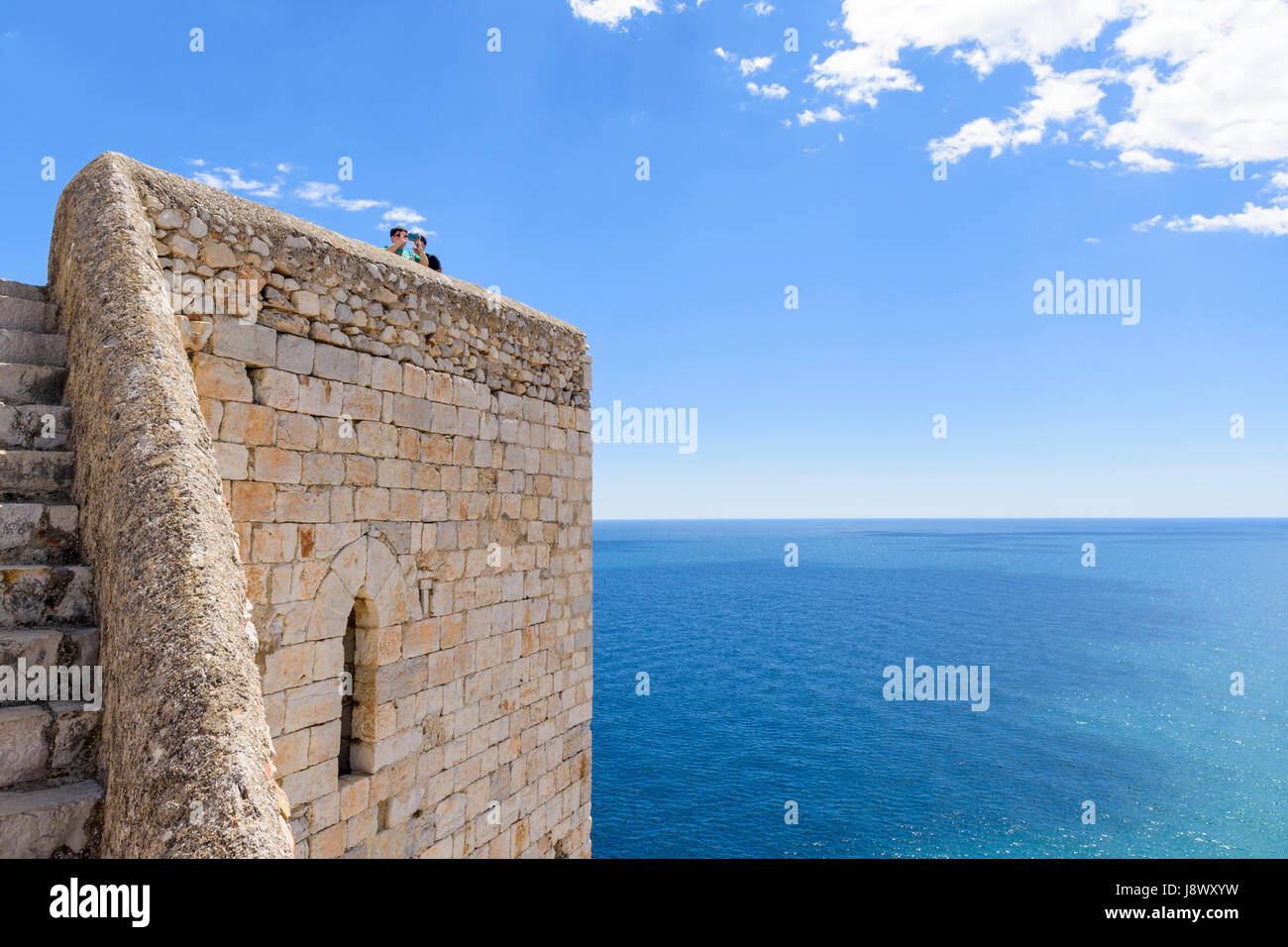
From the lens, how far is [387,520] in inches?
194

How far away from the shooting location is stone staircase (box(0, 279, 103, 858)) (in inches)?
83.6

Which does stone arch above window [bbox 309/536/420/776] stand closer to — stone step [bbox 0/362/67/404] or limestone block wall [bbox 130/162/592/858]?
limestone block wall [bbox 130/162/592/858]

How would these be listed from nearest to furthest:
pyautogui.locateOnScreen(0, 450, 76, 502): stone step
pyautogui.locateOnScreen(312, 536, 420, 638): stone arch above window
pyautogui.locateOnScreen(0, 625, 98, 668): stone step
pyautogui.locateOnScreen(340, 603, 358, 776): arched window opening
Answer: pyautogui.locateOnScreen(0, 625, 98, 668): stone step → pyautogui.locateOnScreen(0, 450, 76, 502): stone step → pyautogui.locateOnScreen(312, 536, 420, 638): stone arch above window → pyautogui.locateOnScreen(340, 603, 358, 776): arched window opening

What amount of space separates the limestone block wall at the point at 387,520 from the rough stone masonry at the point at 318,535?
18 mm

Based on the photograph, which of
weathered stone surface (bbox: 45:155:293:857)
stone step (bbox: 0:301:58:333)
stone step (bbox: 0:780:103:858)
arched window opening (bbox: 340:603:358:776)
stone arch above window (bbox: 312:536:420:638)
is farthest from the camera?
arched window opening (bbox: 340:603:358:776)

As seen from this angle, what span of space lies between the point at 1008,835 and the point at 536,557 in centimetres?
2631

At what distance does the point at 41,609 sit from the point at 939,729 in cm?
4040

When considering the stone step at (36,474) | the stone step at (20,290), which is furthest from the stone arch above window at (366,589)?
the stone step at (20,290)

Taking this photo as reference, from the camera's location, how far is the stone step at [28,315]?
149 inches

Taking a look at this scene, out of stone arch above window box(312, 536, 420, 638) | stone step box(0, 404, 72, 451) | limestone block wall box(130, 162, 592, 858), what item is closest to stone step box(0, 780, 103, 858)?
stone step box(0, 404, 72, 451)

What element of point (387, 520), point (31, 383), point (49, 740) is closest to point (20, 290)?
point (31, 383)

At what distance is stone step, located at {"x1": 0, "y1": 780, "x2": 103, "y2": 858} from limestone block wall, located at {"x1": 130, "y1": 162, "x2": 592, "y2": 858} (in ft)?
6.27

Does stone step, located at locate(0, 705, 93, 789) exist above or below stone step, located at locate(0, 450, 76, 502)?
below

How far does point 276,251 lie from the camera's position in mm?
4363
